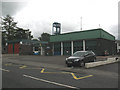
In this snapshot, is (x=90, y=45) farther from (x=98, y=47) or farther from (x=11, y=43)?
(x=11, y=43)

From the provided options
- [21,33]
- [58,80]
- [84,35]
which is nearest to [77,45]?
[84,35]

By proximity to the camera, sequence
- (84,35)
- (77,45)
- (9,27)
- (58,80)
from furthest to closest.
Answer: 1. (9,27)
2. (77,45)
3. (84,35)
4. (58,80)

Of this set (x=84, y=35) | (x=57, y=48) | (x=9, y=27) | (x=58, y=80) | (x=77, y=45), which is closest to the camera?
(x=58, y=80)

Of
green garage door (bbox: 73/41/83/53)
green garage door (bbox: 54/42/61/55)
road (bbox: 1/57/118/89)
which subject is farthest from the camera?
green garage door (bbox: 54/42/61/55)

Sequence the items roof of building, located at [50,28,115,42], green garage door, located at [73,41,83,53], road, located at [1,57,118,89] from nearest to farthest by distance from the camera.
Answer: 1. road, located at [1,57,118,89]
2. roof of building, located at [50,28,115,42]
3. green garage door, located at [73,41,83,53]

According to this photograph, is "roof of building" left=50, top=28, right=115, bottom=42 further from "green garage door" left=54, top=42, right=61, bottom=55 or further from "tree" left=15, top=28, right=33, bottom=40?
"tree" left=15, top=28, right=33, bottom=40

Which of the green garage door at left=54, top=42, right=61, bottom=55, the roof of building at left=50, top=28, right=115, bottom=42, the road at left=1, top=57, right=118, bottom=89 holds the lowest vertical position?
the road at left=1, top=57, right=118, bottom=89

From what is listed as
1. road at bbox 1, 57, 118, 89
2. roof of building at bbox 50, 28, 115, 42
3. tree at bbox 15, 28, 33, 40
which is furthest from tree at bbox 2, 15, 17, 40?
road at bbox 1, 57, 118, 89

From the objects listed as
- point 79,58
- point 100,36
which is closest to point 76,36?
point 100,36

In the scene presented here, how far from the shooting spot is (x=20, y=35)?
235 feet

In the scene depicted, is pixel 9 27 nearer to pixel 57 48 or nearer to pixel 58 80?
pixel 57 48

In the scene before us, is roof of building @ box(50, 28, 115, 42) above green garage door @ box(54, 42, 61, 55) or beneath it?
above

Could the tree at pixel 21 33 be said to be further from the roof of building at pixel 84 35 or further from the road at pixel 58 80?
the road at pixel 58 80

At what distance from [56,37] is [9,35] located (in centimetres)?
3275
